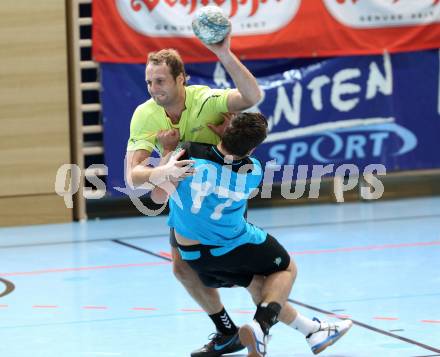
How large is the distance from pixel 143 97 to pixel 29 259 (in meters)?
2.58

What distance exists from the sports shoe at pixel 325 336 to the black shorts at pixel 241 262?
0.38m

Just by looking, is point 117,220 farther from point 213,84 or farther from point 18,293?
point 18,293

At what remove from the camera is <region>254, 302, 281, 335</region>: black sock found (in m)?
5.06

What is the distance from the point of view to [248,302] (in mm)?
6895

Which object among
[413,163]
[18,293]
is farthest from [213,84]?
[18,293]

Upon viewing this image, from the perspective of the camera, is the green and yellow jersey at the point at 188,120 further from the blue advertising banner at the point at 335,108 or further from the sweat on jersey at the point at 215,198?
the blue advertising banner at the point at 335,108

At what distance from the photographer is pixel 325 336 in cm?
541

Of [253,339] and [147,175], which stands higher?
[147,175]

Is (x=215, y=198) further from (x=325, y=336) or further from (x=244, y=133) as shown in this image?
(x=325, y=336)

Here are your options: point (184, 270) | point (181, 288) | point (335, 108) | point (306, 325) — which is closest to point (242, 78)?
point (184, 270)

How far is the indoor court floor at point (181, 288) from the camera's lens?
5.85 metres

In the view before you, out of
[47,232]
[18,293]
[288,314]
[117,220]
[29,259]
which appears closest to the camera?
[288,314]

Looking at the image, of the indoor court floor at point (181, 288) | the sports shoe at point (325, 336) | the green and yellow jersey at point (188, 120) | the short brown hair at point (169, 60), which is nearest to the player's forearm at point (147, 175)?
the green and yellow jersey at point (188, 120)

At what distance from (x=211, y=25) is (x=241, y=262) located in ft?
3.91
